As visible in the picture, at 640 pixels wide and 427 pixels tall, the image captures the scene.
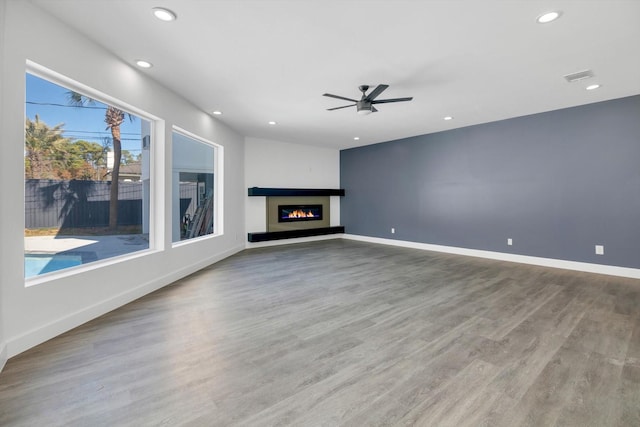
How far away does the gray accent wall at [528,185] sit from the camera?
4406 millimetres

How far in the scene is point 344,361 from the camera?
2113 millimetres

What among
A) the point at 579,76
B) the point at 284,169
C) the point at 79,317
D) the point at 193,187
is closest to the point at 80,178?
the point at 79,317

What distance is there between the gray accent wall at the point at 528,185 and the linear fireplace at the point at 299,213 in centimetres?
187

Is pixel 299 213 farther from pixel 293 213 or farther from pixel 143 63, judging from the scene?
pixel 143 63

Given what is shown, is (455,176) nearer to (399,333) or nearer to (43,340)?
(399,333)

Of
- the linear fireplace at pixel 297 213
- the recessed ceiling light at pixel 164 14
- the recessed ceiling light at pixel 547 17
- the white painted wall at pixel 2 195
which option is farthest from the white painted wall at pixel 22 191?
the recessed ceiling light at pixel 547 17

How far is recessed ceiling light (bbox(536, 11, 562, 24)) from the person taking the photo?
2363 millimetres

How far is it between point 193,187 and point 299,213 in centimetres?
350

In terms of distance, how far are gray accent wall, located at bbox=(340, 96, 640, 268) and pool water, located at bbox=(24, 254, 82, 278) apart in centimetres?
634

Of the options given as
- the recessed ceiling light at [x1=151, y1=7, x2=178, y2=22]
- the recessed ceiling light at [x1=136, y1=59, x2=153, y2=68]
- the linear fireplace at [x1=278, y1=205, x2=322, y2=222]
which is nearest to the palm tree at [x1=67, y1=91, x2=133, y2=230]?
the recessed ceiling light at [x1=136, y1=59, x2=153, y2=68]

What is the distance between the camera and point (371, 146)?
26.2 ft

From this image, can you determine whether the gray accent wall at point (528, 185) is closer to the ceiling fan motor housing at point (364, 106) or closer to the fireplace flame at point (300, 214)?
the fireplace flame at point (300, 214)

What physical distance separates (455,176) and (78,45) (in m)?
6.35

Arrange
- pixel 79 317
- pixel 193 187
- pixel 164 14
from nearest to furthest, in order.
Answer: pixel 164 14 < pixel 79 317 < pixel 193 187
